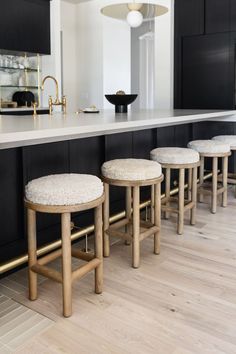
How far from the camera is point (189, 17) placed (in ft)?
17.6

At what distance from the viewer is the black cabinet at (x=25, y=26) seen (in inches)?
203

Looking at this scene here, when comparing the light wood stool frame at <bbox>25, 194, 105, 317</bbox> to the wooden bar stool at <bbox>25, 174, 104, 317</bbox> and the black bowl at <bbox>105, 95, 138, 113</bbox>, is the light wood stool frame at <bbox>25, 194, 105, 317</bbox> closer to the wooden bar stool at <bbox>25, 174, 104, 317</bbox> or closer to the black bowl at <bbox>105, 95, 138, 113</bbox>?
the wooden bar stool at <bbox>25, 174, 104, 317</bbox>

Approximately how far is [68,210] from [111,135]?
1355mm

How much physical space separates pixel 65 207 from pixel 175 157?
1449 mm

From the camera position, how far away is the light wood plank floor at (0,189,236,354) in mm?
1729

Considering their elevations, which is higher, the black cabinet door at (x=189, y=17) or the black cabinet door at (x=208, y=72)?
the black cabinet door at (x=189, y=17)

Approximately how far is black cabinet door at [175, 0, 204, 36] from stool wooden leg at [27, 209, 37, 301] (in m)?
4.24

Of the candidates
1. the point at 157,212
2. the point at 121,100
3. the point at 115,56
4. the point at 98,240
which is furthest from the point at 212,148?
the point at 115,56

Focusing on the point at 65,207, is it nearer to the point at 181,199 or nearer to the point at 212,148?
the point at 181,199

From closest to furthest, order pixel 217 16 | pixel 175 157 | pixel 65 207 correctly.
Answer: pixel 65 207 < pixel 175 157 < pixel 217 16

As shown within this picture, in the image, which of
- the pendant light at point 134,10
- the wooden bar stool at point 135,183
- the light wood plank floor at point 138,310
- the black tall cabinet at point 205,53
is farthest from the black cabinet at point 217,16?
the light wood plank floor at point 138,310

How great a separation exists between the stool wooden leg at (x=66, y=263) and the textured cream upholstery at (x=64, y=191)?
0.08 m

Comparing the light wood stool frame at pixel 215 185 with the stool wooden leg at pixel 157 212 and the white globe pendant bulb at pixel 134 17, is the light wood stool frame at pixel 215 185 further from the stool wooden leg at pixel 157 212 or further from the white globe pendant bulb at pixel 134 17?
the white globe pendant bulb at pixel 134 17

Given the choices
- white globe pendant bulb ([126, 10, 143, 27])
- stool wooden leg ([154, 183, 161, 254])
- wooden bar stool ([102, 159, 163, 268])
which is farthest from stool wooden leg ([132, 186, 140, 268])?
white globe pendant bulb ([126, 10, 143, 27])
